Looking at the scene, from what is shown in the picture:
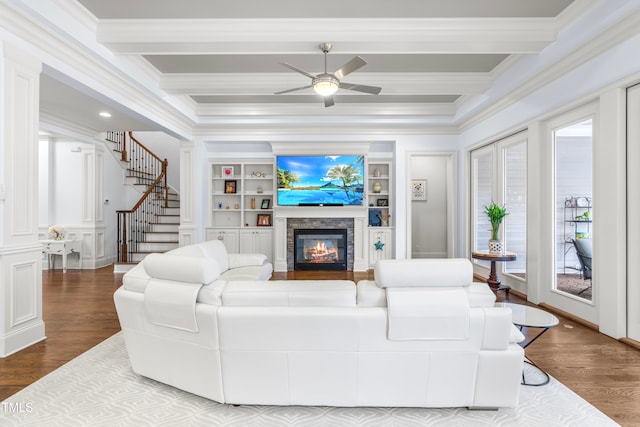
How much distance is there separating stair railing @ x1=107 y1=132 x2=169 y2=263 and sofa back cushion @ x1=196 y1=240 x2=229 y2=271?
12.0 feet

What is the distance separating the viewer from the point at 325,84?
3.71 m

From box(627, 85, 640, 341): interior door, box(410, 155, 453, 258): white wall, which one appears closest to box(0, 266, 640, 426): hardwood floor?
box(627, 85, 640, 341): interior door

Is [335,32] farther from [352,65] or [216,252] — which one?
[216,252]

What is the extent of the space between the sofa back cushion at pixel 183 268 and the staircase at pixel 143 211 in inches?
199

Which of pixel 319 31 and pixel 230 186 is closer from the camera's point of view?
pixel 319 31

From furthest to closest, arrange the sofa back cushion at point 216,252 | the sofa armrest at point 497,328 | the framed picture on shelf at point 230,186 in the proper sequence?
1. the framed picture on shelf at point 230,186
2. the sofa back cushion at point 216,252
3. the sofa armrest at point 497,328

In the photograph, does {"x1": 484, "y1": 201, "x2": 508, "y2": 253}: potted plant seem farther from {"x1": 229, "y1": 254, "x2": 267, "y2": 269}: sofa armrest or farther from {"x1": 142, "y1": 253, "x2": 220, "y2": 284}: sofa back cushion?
{"x1": 142, "y1": 253, "x2": 220, "y2": 284}: sofa back cushion

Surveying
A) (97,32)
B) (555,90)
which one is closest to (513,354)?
(555,90)

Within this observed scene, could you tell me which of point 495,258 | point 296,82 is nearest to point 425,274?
point 495,258

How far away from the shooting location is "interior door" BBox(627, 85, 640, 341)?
10.0 feet

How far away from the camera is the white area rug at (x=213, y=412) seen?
1990 millimetres

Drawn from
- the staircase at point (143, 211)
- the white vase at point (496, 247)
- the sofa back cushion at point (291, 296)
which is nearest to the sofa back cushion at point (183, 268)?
the sofa back cushion at point (291, 296)

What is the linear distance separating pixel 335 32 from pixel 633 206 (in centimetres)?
316

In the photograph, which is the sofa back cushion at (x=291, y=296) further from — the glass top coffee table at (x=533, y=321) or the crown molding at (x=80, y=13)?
the crown molding at (x=80, y=13)
